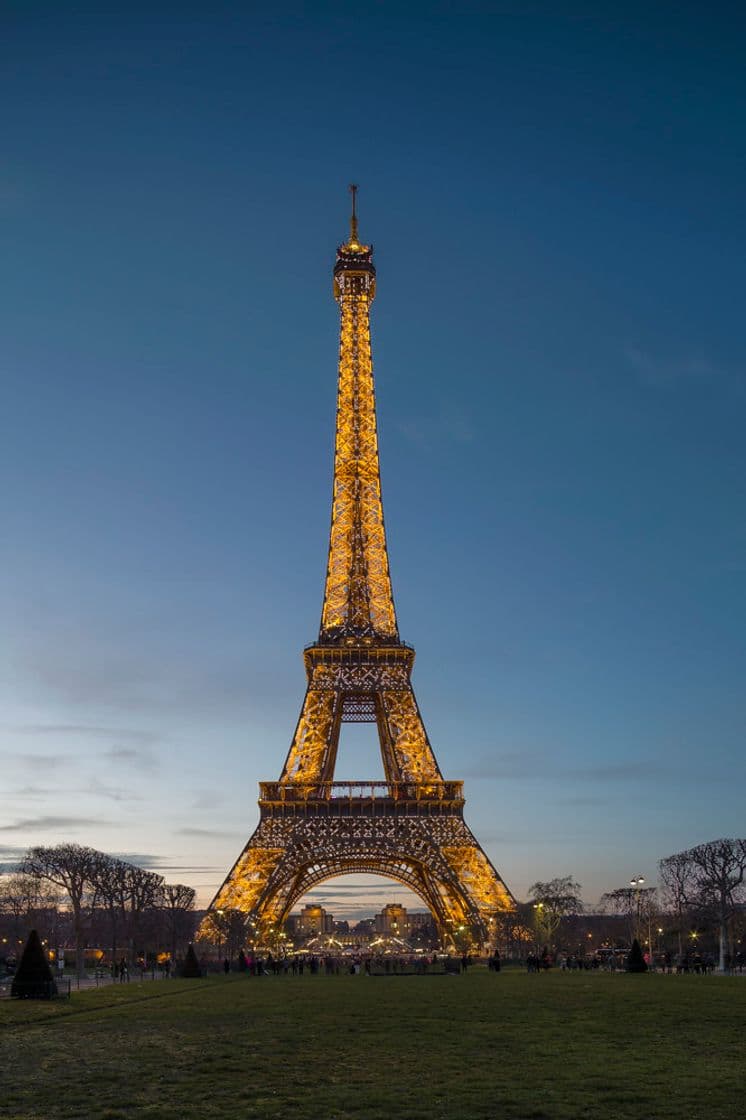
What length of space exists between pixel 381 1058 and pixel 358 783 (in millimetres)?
59002

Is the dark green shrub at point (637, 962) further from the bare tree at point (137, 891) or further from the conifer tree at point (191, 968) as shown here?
the bare tree at point (137, 891)

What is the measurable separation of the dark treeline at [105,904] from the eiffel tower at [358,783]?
474 inches

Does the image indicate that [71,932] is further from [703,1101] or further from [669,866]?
[703,1101]

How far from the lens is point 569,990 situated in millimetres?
40344

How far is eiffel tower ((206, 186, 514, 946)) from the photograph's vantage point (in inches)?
2904

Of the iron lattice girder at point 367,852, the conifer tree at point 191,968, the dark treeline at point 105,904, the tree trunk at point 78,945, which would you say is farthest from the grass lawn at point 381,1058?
the dark treeline at point 105,904

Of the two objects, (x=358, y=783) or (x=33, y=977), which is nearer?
(x=33, y=977)

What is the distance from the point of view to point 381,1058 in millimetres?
19578

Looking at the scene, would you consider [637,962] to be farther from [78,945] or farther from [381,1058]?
[381,1058]

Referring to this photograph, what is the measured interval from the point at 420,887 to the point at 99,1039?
7270cm

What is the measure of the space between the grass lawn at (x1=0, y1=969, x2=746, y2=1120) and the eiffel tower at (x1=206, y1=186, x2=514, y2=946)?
3748 cm

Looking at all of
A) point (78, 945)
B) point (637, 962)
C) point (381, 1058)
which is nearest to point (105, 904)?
point (78, 945)

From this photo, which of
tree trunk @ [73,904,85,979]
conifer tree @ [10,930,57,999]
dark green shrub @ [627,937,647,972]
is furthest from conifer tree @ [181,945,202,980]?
dark green shrub @ [627,937,647,972]

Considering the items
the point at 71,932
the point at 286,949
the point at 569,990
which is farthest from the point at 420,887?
the point at 71,932
